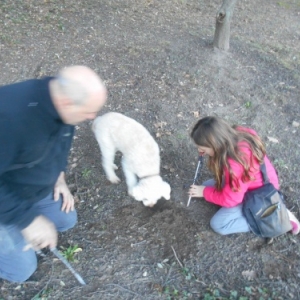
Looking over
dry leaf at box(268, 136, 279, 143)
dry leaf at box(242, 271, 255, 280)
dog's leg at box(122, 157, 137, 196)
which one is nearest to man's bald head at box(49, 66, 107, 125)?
dog's leg at box(122, 157, 137, 196)

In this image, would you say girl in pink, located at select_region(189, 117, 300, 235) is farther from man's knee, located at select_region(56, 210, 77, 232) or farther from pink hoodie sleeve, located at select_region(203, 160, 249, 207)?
man's knee, located at select_region(56, 210, 77, 232)

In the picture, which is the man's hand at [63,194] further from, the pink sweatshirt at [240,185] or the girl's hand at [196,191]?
the pink sweatshirt at [240,185]

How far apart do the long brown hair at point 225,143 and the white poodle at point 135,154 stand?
2.06 ft

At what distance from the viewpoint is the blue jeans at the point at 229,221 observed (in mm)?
3232

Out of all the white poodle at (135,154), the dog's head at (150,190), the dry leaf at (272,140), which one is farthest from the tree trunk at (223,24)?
the dog's head at (150,190)

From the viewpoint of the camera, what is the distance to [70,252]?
3.09m

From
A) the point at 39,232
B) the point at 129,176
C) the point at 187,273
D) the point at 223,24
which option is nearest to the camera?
the point at 39,232

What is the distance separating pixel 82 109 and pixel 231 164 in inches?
57.3

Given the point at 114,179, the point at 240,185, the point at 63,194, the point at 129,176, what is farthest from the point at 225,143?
the point at 63,194

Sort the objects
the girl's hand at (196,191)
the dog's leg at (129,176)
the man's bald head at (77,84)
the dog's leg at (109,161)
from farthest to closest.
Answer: the dog's leg at (109,161) → the dog's leg at (129,176) → the girl's hand at (196,191) → the man's bald head at (77,84)

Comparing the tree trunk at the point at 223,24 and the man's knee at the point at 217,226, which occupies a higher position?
the tree trunk at the point at 223,24

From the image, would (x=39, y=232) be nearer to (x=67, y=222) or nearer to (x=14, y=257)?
(x=14, y=257)

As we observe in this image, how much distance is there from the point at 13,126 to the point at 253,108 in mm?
3843

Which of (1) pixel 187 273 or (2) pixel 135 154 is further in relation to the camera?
(2) pixel 135 154
